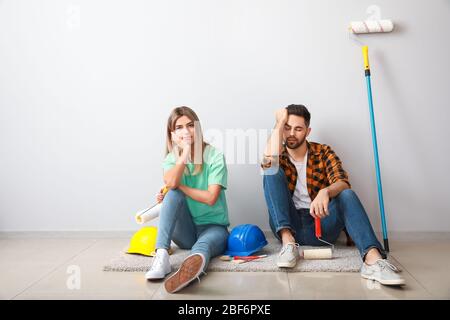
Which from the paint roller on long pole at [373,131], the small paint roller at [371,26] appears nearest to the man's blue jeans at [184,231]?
the paint roller on long pole at [373,131]

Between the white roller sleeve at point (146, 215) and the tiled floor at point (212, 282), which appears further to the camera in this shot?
the white roller sleeve at point (146, 215)

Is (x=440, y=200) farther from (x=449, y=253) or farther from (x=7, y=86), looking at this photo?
(x=7, y=86)

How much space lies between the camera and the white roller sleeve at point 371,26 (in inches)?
88.7

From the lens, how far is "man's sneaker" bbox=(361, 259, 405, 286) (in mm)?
1541

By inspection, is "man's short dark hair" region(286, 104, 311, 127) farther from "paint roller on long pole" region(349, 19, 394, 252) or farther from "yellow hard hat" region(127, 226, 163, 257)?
"yellow hard hat" region(127, 226, 163, 257)

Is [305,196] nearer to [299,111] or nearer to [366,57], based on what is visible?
[299,111]

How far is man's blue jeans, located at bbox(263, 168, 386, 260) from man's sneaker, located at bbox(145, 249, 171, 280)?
0.52m

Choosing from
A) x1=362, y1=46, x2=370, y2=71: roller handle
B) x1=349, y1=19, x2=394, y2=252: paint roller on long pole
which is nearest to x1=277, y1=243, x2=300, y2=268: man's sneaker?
x1=349, y1=19, x2=394, y2=252: paint roller on long pole

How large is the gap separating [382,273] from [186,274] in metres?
0.69

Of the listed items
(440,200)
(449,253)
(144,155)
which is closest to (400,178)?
(440,200)

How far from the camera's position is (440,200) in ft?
7.64

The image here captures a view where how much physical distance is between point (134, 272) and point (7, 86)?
137cm

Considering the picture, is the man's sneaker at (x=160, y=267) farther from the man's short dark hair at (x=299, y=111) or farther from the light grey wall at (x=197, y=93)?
the man's short dark hair at (x=299, y=111)

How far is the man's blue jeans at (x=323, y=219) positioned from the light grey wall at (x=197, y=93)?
0.38 m
